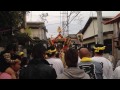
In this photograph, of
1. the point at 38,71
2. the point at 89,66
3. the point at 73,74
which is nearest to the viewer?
the point at 73,74

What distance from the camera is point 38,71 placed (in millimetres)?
5062

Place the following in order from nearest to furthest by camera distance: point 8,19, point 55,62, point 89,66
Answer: point 89,66, point 55,62, point 8,19

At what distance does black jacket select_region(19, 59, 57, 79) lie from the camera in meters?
5.06

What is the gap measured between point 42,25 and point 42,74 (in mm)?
63747

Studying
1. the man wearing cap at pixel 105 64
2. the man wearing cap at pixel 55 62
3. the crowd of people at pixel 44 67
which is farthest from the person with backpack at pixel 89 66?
the man wearing cap at pixel 55 62

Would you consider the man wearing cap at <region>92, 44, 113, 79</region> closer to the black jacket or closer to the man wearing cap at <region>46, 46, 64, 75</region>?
the man wearing cap at <region>46, 46, 64, 75</region>

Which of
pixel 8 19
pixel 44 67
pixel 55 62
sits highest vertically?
pixel 8 19

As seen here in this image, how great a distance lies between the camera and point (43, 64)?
5172 millimetres

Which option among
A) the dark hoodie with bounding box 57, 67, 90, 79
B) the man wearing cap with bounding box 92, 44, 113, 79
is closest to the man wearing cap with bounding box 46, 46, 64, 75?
the man wearing cap with bounding box 92, 44, 113, 79

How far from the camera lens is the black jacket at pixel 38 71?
199 inches

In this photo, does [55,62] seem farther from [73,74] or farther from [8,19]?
[8,19]

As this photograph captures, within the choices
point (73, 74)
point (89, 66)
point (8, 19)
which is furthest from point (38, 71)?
point (8, 19)

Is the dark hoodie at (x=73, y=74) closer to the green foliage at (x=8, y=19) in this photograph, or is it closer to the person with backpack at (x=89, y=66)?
the person with backpack at (x=89, y=66)
